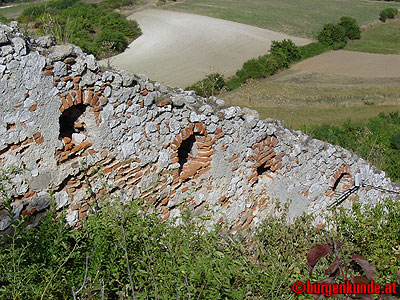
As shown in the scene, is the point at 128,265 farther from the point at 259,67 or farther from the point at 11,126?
the point at 259,67

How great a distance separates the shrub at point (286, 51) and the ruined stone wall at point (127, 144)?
27966 millimetres

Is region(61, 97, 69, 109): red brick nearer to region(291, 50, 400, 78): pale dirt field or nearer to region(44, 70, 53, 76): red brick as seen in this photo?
region(44, 70, 53, 76): red brick

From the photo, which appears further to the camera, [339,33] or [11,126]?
[339,33]

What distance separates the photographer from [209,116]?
19.1 feet

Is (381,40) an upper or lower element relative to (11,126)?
lower

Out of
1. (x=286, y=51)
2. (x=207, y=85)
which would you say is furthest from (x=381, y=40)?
(x=207, y=85)

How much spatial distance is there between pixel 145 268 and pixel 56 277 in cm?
76

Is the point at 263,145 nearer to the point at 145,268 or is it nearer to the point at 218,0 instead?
the point at 145,268

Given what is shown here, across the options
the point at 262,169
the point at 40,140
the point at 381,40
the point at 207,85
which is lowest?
the point at 381,40

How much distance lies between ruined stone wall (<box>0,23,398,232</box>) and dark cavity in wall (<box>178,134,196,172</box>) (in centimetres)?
1

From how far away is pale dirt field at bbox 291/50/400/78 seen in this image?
32469 mm

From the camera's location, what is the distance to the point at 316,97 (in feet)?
89.8

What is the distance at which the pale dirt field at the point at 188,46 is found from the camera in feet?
88.4

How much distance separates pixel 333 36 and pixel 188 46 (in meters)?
15.2
